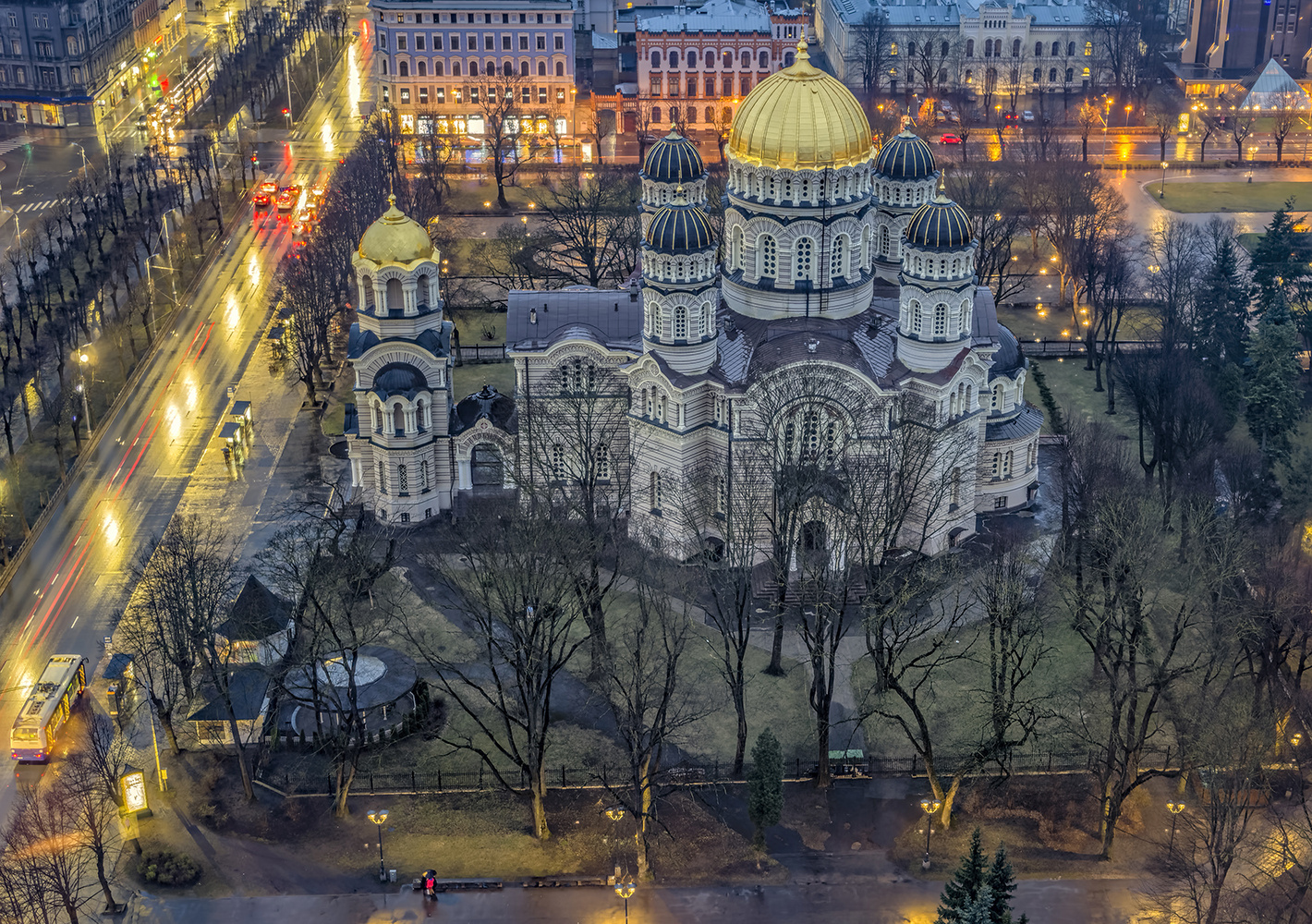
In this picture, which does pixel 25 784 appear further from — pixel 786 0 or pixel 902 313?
pixel 786 0

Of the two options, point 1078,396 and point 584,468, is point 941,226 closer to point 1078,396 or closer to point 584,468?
point 584,468

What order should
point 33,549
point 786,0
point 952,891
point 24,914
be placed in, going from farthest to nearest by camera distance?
1. point 786,0
2. point 33,549
3. point 24,914
4. point 952,891

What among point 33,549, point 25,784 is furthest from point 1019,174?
point 25,784

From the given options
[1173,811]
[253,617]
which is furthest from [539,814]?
[1173,811]

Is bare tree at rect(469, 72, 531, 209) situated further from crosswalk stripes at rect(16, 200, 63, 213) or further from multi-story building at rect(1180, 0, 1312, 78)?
multi-story building at rect(1180, 0, 1312, 78)

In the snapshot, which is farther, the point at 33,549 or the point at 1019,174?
the point at 1019,174

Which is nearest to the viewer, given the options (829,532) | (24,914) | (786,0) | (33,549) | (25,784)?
(24,914)
